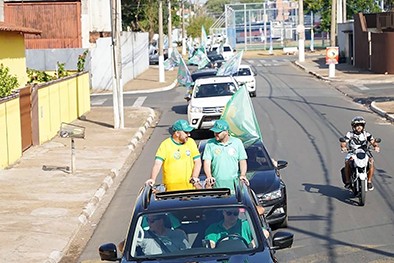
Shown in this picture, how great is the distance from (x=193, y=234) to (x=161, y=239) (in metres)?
0.29

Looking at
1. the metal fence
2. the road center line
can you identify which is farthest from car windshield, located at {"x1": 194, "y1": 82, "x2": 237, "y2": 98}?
the metal fence

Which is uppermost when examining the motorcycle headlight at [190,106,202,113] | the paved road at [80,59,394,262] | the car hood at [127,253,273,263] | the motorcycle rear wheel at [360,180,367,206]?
the car hood at [127,253,273,263]

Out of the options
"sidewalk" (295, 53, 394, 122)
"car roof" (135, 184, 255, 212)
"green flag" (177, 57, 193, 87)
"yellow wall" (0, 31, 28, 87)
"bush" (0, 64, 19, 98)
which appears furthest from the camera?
"green flag" (177, 57, 193, 87)

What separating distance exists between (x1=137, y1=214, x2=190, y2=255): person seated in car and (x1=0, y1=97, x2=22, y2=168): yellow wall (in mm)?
12427

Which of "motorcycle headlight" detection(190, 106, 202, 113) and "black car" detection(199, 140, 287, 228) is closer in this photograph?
"black car" detection(199, 140, 287, 228)

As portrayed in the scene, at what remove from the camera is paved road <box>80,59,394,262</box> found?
11.4 meters

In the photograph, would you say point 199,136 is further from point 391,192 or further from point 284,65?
point 284,65

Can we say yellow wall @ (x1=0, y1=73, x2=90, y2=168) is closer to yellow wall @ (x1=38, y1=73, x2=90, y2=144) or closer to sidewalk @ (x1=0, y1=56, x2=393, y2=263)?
yellow wall @ (x1=38, y1=73, x2=90, y2=144)

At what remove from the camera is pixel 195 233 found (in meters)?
7.48

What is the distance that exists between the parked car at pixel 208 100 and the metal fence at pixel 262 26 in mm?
66702

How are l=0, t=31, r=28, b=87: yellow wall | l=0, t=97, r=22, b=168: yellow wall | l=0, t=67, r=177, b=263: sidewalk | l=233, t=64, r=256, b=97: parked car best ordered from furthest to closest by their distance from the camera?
l=233, t=64, r=256, b=97: parked car
l=0, t=31, r=28, b=87: yellow wall
l=0, t=97, r=22, b=168: yellow wall
l=0, t=67, r=177, b=263: sidewalk

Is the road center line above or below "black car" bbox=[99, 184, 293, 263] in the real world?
below

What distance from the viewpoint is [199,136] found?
25797mm

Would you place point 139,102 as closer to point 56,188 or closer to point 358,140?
point 56,188
